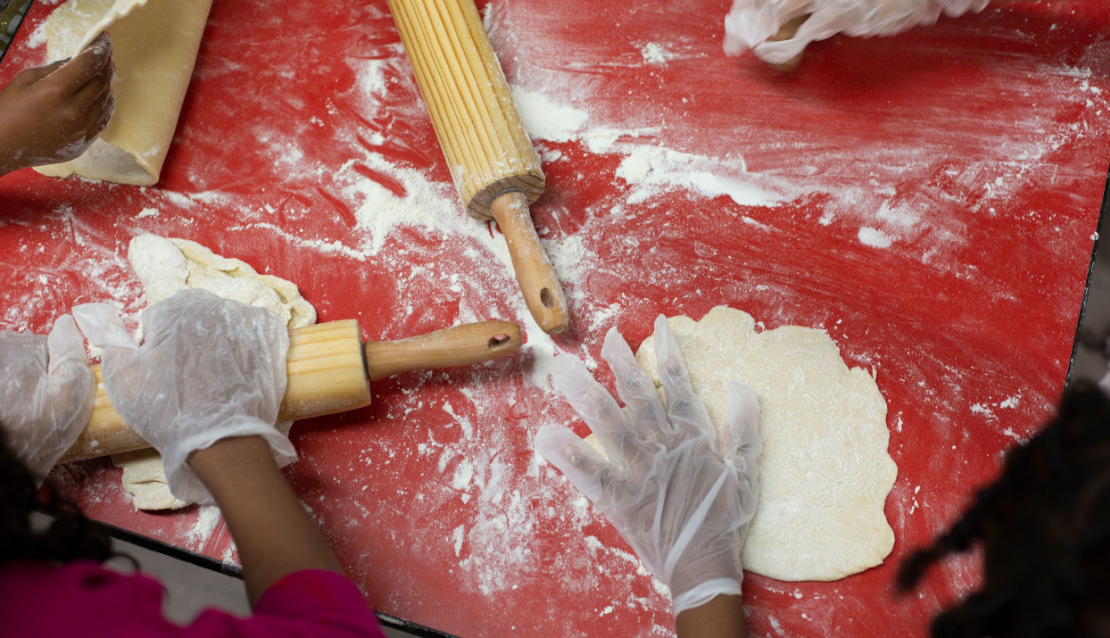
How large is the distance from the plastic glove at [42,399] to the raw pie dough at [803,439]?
1.04 m

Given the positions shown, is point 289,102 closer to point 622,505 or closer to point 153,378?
point 153,378

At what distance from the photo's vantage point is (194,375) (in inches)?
47.0

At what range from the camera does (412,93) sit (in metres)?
1.63

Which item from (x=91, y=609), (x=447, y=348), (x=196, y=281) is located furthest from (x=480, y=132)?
(x=91, y=609)

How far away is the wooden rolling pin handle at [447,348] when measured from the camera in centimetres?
125

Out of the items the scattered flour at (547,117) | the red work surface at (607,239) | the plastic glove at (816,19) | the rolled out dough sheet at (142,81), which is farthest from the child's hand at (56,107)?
the plastic glove at (816,19)

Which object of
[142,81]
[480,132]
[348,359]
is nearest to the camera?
[348,359]

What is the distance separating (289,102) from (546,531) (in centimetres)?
116

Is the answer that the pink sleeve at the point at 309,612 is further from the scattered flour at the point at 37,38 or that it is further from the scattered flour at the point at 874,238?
the scattered flour at the point at 37,38

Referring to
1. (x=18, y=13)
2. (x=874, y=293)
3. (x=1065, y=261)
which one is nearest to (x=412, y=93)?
(x=18, y=13)

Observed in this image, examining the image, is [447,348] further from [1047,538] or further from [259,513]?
[1047,538]

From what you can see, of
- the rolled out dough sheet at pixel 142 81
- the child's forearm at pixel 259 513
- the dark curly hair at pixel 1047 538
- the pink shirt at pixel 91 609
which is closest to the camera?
the dark curly hair at pixel 1047 538

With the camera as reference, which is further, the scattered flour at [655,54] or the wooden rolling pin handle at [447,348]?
the scattered flour at [655,54]

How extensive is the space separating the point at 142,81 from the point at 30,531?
1.07 meters
